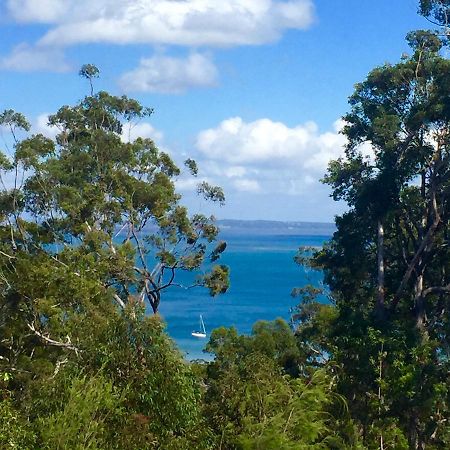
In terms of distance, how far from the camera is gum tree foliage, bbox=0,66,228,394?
19.0 m

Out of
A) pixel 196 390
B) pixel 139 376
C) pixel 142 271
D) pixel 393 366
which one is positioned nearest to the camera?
pixel 139 376

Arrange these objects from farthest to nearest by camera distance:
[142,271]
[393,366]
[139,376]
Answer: [142,271] < [393,366] < [139,376]

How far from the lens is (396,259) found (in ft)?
66.6

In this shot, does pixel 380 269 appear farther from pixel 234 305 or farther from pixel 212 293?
pixel 234 305

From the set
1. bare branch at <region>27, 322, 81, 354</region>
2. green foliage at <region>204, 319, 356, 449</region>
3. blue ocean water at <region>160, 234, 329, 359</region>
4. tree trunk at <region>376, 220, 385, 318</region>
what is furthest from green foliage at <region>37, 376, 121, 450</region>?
blue ocean water at <region>160, 234, 329, 359</region>

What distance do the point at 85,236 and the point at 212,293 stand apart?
400 cm

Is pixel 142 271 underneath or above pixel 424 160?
underneath

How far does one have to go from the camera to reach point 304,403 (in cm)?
1259

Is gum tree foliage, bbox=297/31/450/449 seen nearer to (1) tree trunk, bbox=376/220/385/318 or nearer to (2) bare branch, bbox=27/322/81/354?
(1) tree trunk, bbox=376/220/385/318

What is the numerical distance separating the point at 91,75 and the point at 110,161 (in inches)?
110

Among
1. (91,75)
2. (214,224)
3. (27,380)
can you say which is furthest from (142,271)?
(91,75)

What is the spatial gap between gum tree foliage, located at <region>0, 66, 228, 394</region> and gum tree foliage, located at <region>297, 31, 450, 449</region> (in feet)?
14.9

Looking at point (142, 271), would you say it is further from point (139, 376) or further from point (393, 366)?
point (139, 376)

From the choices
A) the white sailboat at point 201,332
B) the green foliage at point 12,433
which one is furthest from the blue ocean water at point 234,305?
the green foliage at point 12,433
